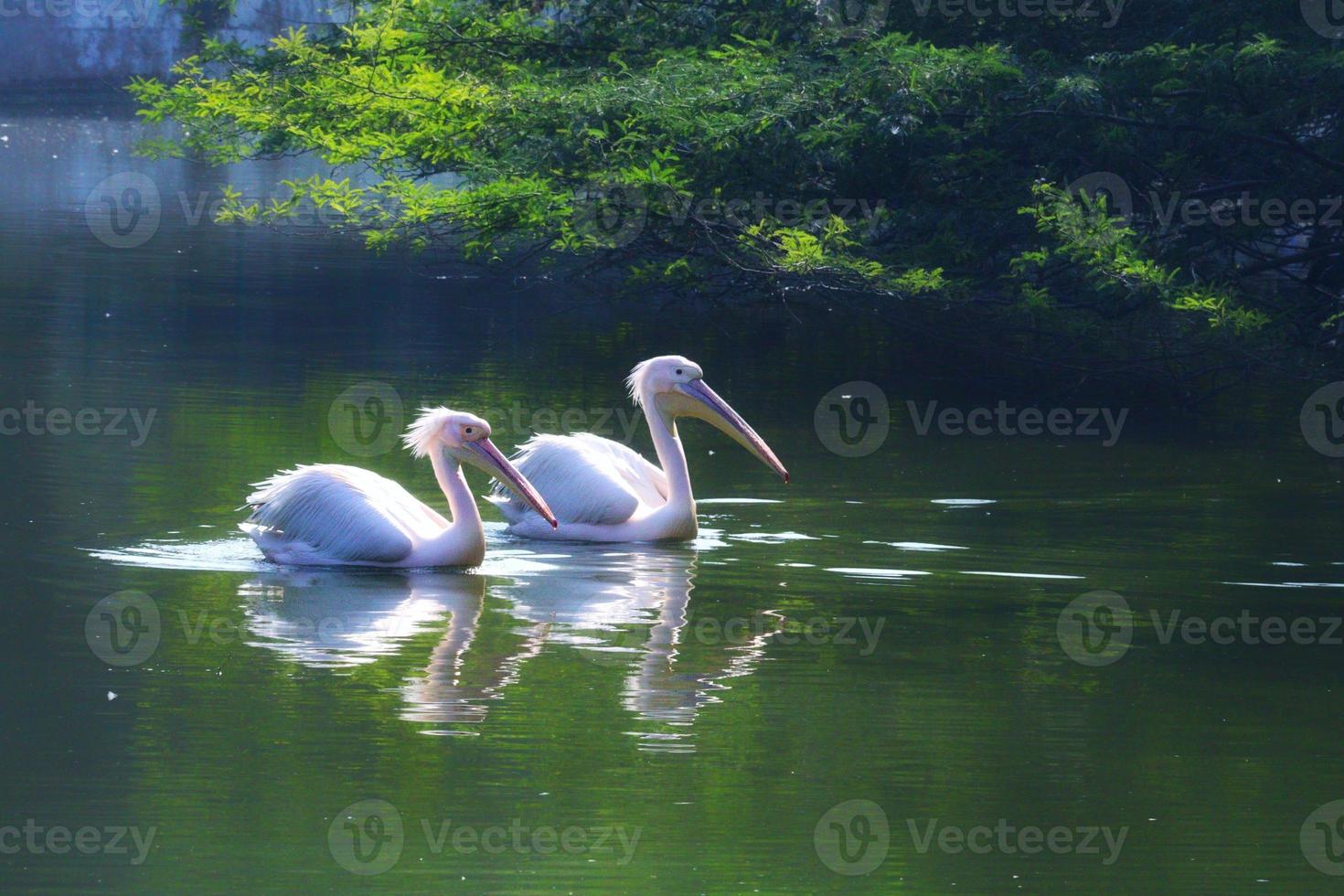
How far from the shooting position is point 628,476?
40.6 feet

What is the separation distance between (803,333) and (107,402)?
8.80 m

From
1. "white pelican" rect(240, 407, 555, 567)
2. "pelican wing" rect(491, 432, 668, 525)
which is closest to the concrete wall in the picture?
"pelican wing" rect(491, 432, 668, 525)

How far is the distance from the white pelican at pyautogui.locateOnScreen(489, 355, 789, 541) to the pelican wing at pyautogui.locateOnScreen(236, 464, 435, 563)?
124 centimetres

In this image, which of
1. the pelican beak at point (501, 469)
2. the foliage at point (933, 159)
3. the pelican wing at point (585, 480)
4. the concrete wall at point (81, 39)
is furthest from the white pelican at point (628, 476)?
the concrete wall at point (81, 39)

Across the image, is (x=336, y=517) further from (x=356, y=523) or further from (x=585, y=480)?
(x=585, y=480)

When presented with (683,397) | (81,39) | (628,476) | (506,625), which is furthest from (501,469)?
(81,39)

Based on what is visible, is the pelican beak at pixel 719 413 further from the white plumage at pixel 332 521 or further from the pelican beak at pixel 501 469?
the white plumage at pixel 332 521

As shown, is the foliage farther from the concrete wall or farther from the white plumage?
the concrete wall

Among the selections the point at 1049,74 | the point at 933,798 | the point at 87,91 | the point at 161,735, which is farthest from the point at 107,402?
the point at 87,91

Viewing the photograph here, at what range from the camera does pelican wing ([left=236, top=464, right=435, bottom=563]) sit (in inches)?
423

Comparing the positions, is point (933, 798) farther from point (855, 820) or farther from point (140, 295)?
point (140, 295)

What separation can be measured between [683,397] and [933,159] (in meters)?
5.63

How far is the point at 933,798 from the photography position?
24.1 ft

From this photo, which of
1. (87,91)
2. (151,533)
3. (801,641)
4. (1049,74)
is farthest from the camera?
(87,91)
